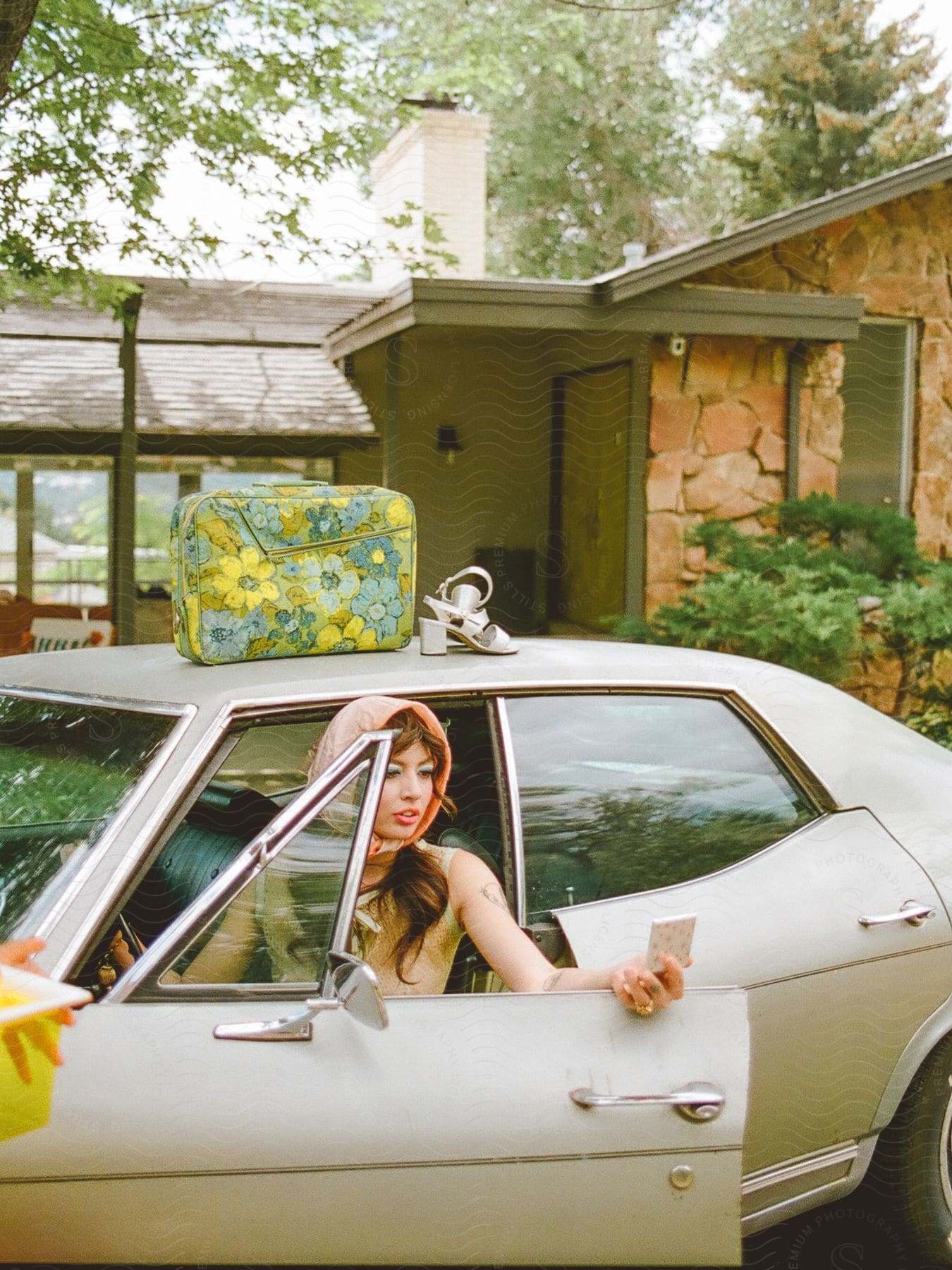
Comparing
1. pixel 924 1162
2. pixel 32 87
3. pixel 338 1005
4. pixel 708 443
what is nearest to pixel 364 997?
pixel 338 1005

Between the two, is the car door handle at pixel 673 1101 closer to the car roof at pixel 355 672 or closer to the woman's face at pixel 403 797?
the woman's face at pixel 403 797

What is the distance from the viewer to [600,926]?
93.0 inches

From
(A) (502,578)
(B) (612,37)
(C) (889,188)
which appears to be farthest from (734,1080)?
(B) (612,37)

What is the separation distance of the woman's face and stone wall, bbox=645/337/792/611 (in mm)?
6723

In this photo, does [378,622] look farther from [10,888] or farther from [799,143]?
[799,143]

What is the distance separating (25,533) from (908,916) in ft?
32.5

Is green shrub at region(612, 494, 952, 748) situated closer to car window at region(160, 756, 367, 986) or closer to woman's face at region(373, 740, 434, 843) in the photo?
woman's face at region(373, 740, 434, 843)

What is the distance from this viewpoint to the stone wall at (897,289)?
9227 mm

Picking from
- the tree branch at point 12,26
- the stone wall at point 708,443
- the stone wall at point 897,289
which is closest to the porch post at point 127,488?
the stone wall at point 708,443

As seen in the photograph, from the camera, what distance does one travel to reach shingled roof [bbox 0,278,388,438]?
916 centimetres

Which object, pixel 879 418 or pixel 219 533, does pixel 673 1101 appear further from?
pixel 879 418

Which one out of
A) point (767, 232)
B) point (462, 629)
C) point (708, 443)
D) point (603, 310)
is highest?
point (767, 232)

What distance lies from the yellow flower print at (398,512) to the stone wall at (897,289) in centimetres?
689

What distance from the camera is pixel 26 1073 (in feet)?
5.48
